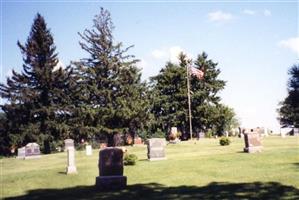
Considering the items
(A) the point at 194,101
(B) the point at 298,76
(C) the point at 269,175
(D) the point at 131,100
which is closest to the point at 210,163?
(C) the point at 269,175

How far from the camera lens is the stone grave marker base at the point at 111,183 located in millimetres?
14719

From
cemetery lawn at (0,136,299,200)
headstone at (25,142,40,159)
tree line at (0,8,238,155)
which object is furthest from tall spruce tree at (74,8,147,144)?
cemetery lawn at (0,136,299,200)

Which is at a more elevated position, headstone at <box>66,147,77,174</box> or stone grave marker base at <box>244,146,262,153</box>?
stone grave marker base at <box>244,146,262,153</box>

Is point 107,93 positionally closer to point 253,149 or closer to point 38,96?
point 38,96

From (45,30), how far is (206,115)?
28144 millimetres

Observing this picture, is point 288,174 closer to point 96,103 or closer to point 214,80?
point 96,103

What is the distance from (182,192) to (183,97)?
168ft

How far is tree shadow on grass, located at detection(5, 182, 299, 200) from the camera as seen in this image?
36.7 feet

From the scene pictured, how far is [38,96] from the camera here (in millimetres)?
50719

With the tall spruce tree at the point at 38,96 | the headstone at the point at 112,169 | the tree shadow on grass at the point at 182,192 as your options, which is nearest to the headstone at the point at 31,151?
the tall spruce tree at the point at 38,96

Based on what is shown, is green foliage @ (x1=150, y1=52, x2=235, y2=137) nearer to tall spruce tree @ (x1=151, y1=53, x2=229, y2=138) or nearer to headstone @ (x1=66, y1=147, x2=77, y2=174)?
tall spruce tree @ (x1=151, y1=53, x2=229, y2=138)

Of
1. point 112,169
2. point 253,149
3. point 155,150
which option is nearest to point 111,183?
point 112,169

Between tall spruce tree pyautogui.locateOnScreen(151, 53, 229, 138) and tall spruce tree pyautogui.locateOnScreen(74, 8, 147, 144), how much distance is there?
8301 mm

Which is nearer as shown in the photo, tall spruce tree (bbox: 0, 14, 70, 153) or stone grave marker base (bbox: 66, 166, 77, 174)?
stone grave marker base (bbox: 66, 166, 77, 174)
